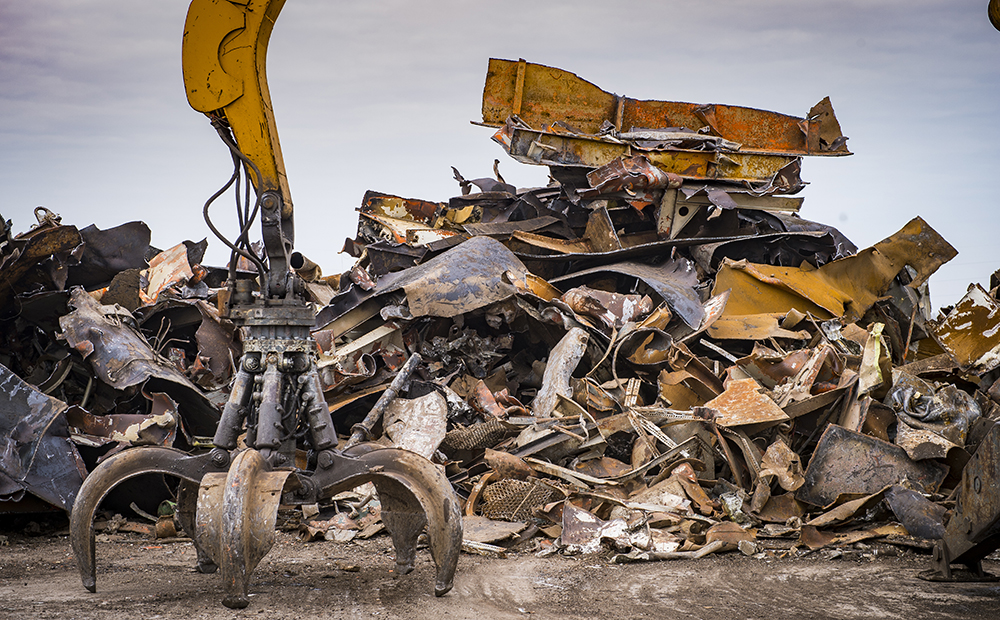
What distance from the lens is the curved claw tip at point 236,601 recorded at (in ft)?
9.44

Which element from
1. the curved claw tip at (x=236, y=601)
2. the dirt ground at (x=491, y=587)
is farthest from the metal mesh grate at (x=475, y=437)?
the curved claw tip at (x=236, y=601)

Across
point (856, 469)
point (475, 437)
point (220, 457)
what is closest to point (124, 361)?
point (220, 457)

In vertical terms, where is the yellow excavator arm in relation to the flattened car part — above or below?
above

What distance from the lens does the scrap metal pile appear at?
451 cm

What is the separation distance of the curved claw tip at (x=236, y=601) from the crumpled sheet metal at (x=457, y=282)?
3.29 m

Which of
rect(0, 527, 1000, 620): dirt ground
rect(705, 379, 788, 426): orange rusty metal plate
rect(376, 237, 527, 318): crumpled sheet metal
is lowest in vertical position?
rect(0, 527, 1000, 620): dirt ground

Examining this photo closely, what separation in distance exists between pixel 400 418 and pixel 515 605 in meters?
2.24

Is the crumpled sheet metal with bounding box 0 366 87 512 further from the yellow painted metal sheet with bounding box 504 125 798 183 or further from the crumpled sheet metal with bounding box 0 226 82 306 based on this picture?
the yellow painted metal sheet with bounding box 504 125 798 183

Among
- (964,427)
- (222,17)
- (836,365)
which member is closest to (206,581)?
(222,17)

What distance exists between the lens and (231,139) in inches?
141

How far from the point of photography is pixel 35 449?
4281 mm

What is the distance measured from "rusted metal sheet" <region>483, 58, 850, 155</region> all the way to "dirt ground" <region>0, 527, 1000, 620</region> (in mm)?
5506

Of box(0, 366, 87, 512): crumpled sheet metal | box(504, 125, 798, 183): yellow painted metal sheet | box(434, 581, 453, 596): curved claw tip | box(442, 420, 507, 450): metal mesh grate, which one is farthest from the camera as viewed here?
box(504, 125, 798, 183): yellow painted metal sheet

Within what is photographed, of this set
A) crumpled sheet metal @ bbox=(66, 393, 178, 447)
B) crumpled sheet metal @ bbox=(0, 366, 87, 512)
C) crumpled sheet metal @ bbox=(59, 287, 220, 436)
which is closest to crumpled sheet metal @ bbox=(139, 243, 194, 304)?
crumpled sheet metal @ bbox=(59, 287, 220, 436)
